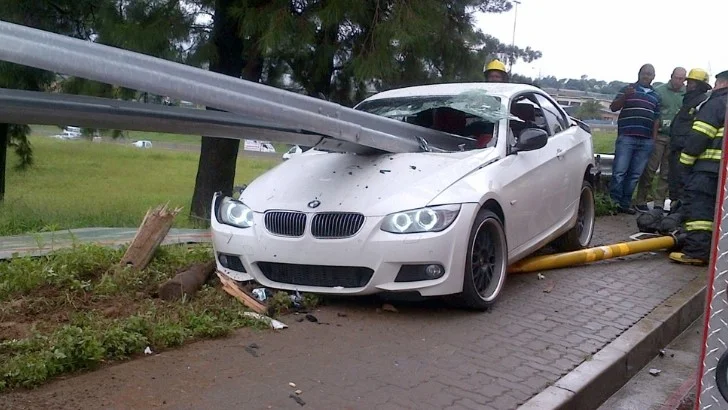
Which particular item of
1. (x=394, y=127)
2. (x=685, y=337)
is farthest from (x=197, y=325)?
(x=685, y=337)

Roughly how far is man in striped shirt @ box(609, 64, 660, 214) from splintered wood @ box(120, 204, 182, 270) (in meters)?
6.75

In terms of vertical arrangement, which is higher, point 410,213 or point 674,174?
point 674,174

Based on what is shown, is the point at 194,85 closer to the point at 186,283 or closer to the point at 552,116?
the point at 186,283

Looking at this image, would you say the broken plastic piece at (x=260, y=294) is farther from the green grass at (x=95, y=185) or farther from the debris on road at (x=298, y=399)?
the green grass at (x=95, y=185)

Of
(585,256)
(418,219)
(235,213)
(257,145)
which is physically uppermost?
(257,145)

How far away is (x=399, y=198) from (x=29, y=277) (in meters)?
2.60

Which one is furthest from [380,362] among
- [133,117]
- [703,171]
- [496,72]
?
[496,72]

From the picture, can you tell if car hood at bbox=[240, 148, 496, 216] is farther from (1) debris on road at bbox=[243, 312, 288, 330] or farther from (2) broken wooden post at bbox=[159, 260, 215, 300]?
(1) debris on road at bbox=[243, 312, 288, 330]

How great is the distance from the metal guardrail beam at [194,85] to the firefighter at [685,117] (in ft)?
16.6

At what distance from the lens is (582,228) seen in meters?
7.67

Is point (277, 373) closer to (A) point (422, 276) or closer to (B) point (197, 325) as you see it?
(B) point (197, 325)

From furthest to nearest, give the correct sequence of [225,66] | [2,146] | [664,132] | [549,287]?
[2,146], [664,132], [225,66], [549,287]

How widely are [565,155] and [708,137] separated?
1.39 metres

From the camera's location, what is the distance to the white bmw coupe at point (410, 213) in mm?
4824
